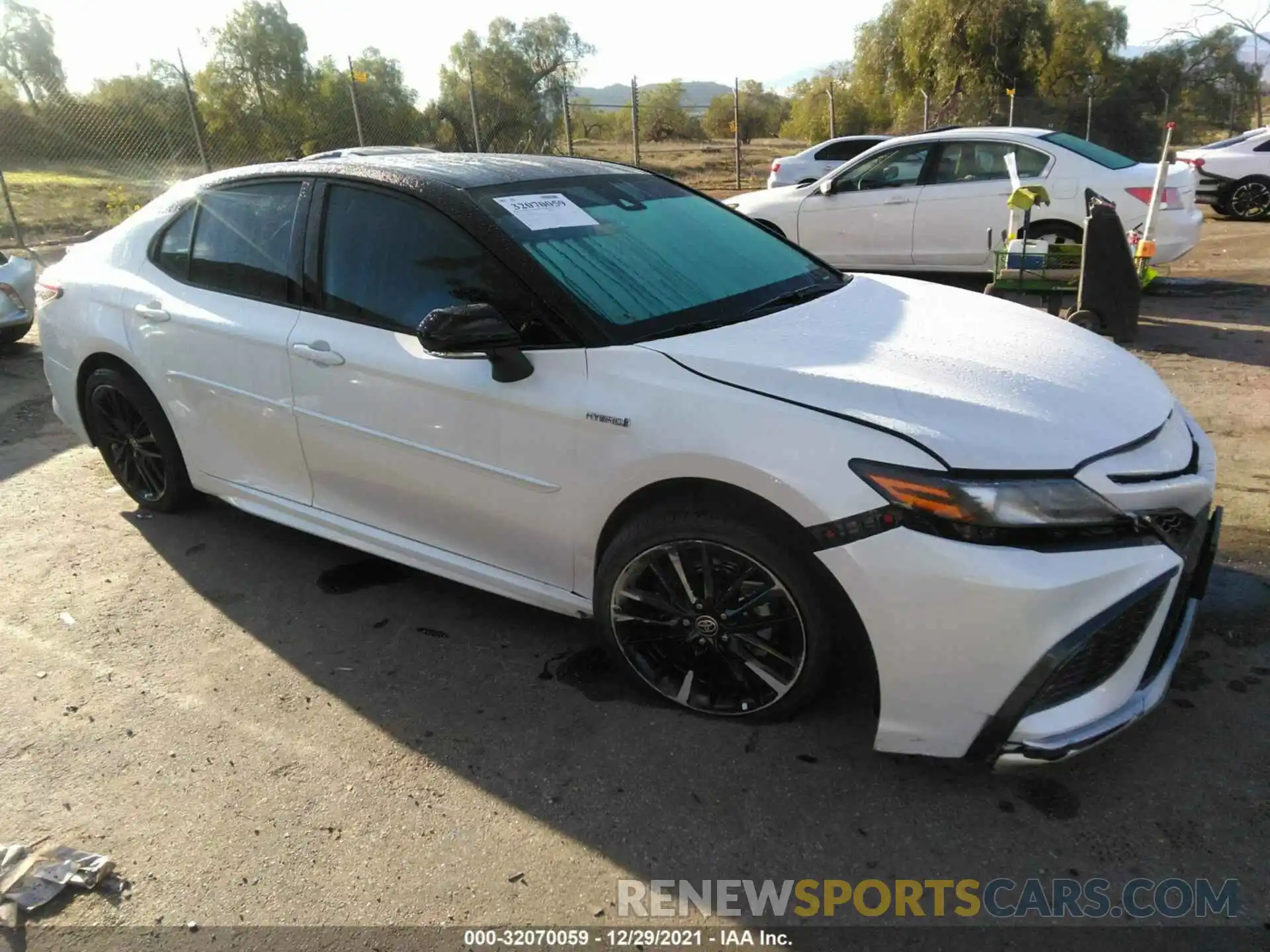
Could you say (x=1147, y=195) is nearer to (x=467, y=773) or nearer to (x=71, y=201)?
(x=467, y=773)

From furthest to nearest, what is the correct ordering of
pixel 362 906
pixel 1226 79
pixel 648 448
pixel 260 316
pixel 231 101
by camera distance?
pixel 1226 79
pixel 231 101
pixel 260 316
pixel 648 448
pixel 362 906

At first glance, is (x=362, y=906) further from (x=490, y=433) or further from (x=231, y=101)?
(x=231, y=101)

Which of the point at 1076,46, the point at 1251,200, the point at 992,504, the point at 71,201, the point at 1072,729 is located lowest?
the point at 1251,200

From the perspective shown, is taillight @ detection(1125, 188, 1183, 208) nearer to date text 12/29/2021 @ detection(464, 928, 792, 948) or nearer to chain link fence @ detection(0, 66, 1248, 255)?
date text 12/29/2021 @ detection(464, 928, 792, 948)

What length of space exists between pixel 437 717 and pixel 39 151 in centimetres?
1942

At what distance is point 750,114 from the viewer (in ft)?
118

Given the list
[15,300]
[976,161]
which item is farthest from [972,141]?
[15,300]

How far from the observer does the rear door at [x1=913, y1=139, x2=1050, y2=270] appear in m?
8.42

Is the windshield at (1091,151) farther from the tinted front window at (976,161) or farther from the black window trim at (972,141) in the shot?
the tinted front window at (976,161)

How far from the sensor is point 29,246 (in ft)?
44.0

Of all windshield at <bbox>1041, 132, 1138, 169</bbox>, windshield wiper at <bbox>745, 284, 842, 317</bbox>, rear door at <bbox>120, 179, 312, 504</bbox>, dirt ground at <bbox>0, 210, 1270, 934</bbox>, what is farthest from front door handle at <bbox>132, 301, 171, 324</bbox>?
windshield at <bbox>1041, 132, 1138, 169</bbox>

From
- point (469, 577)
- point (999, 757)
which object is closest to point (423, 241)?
point (469, 577)

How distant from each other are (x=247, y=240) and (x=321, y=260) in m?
0.52

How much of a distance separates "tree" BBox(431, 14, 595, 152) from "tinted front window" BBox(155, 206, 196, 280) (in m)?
16.1
